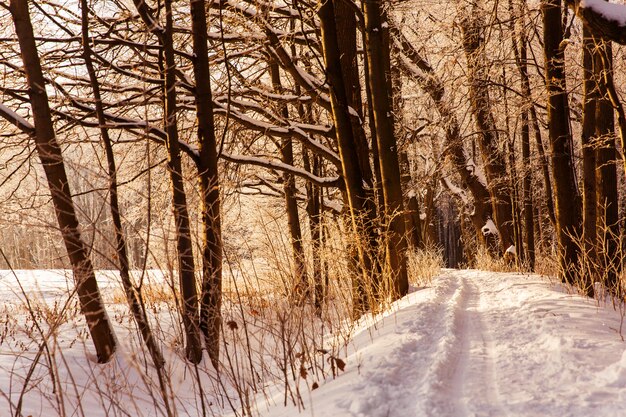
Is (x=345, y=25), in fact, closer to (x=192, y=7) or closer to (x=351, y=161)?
(x=351, y=161)

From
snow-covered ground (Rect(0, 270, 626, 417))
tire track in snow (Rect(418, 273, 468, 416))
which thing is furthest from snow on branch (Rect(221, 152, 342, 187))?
tire track in snow (Rect(418, 273, 468, 416))

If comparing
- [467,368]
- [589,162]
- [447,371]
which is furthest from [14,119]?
[589,162]

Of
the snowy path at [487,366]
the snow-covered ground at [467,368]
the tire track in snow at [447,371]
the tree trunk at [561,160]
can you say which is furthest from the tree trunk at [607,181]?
the tire track in snow at [447,371]

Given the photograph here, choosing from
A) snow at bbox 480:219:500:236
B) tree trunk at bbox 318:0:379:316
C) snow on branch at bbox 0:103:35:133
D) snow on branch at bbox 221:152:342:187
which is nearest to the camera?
snow on branch at bbox 0:103:35:133

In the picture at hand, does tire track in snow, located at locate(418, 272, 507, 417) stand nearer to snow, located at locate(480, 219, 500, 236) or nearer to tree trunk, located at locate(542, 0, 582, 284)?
tree trunk, located at locate(542, 0, 582, 284)

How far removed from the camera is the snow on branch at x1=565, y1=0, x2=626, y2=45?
365 cm

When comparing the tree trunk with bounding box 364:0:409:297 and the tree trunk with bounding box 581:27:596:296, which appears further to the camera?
the tree trunk with bounding box 364:0:409:297

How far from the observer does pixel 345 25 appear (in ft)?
30.0

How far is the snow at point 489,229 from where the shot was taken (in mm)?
15383

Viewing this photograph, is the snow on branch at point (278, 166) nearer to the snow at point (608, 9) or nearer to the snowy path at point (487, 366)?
the snowy path at point (487, 366)

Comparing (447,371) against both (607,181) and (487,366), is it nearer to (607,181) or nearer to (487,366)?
(487,366)

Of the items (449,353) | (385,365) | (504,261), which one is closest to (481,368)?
(449,353)

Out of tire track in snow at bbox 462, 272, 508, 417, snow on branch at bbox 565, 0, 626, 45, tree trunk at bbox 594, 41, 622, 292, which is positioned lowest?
tire track in snow at bbox 462, 272, 508, 417

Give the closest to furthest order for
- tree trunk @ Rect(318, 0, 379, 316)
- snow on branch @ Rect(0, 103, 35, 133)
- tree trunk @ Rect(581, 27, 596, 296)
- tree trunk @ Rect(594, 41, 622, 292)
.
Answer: snow on branch @ Rect(0, 103, 35, 133)
tree trunk @ Rect(594, 41, 622, 292)
tree trunk @ Rect(581, 27, 596, 296)
tree trunk @ Rect(318, 0, 379, 316)
